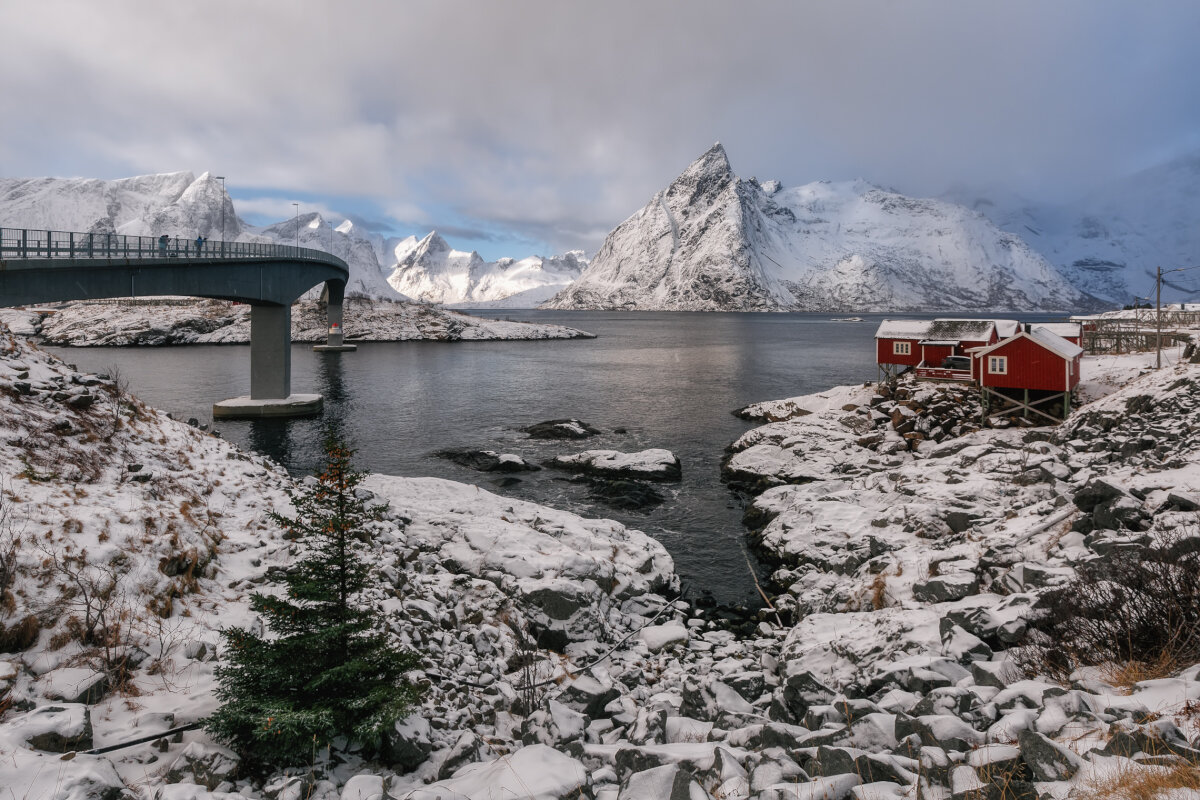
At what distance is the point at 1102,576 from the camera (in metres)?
9.96

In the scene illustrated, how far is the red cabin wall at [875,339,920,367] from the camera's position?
44.8 metres

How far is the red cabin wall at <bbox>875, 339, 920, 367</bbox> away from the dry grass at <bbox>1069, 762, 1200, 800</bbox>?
44658 millimetres

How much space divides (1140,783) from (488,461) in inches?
1135

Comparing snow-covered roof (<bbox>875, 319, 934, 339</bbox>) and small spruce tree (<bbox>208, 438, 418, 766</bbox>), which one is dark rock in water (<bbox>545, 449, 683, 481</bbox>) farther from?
snow-covered roof (<bbox>875, 319, 934, 339</bbox>)

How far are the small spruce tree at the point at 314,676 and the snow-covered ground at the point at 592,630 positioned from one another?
36 centimetres

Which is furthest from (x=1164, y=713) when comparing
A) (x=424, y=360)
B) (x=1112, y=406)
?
(x=424, y=360)

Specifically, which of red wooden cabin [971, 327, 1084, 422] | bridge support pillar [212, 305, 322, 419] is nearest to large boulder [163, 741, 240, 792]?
red wooden cabin [971, 327, 1084, 422]

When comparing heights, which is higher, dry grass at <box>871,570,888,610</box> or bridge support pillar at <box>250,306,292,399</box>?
bridge support pillar at <box>250,306,292,399</box>

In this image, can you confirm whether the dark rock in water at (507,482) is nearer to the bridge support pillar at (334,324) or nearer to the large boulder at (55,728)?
the large boulder at (55,728)

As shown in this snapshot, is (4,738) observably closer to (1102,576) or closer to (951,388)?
(1102,576)

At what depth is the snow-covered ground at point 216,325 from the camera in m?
103

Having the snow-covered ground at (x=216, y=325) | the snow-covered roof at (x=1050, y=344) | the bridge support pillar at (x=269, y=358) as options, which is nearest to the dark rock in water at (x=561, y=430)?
the bridge support pillar at (x=269, y=358)

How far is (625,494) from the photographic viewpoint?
26.3 meters

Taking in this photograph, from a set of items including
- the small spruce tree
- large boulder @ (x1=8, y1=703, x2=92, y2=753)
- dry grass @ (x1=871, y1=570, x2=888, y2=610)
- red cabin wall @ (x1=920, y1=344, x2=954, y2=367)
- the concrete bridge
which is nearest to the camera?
large boulder @ (x1=8, y1=703, x2=92, y2=753)
